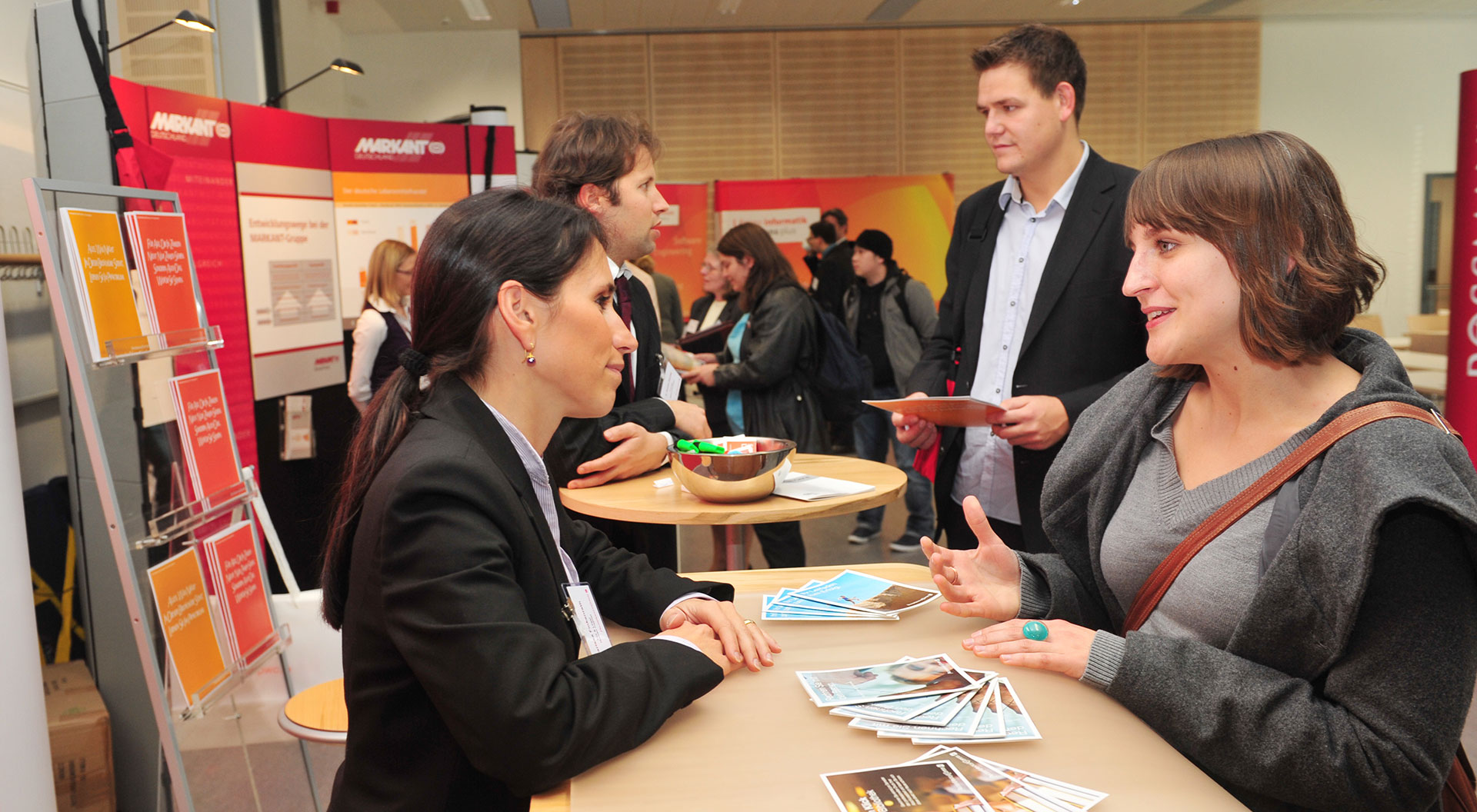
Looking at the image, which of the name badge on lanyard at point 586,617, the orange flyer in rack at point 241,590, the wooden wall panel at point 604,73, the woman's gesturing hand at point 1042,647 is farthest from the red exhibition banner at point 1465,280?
the wooden wall panel at point 604,73

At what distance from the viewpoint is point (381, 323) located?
4.67 meters

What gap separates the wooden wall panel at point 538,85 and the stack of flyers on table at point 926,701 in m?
8.87

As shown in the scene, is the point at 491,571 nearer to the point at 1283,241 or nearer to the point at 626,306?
the point at 1283,241

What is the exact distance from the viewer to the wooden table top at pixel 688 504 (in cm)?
231

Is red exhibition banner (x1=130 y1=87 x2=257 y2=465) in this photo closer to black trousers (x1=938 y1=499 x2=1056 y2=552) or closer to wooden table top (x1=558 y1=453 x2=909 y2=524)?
wooden table top (x1=558 y1=453 x2=909 y2=524)

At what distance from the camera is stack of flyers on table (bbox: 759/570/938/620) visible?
1.58 metres

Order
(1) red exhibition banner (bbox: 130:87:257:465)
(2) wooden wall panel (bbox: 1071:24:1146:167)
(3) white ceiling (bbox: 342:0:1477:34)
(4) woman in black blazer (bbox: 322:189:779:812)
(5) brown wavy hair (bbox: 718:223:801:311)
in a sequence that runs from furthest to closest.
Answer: (2) wooden wall panel (bbox: 1071:24:1146:167), (3) white ceiling (bbox: 342:0:1477:34), (5) brown wavy hair (bbox: 718:223:801:311), (1) red exhibition banner (bbox: 130:87:257:465), (4) woman in black blazer (bbox: 322:189:779:812)

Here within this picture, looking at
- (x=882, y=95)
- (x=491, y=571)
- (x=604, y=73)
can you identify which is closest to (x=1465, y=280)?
(x=491, y=571)

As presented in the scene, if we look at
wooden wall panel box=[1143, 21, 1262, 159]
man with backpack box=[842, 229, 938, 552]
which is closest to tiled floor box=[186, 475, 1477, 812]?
man with backpack box=[842, 229, 938, 552]

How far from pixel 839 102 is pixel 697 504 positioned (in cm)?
826

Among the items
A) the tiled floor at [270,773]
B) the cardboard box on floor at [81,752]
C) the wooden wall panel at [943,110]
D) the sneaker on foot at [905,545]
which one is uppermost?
the wooden wall panel at [943,110]

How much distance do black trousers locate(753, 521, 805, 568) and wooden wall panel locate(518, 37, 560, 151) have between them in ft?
21.0

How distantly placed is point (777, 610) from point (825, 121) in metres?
8.92

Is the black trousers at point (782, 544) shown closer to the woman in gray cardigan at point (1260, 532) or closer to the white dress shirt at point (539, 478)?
the woman in gray cardigan at point (1260, 532)
